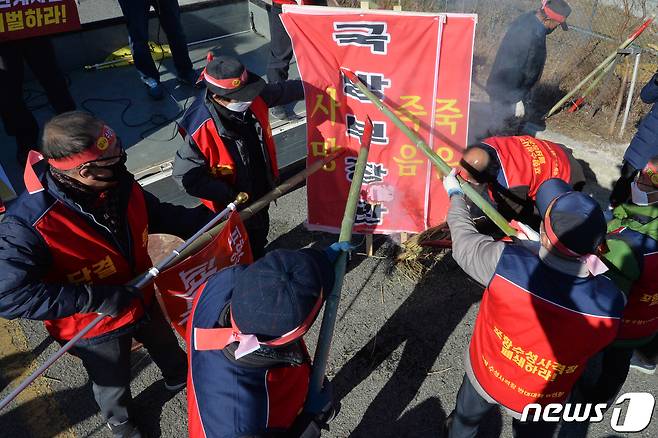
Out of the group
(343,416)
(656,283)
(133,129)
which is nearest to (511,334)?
A: (656,283)

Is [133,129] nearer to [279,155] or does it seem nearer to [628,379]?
[279,155]

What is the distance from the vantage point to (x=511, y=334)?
2.57 meters

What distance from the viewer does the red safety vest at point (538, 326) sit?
2342 mm

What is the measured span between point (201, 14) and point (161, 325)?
6.31 meters

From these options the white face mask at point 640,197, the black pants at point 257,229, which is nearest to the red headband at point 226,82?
the black pants at point 257,229

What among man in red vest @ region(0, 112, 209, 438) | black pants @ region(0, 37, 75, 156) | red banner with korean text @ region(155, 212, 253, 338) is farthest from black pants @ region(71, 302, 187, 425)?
black pants @ region(0, 37, 75, 156)

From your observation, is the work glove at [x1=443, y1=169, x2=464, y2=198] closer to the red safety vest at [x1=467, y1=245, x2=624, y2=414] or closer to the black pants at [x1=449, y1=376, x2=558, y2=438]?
the red safety vest at [x1=467, y1=245, x2=624, y2=414]

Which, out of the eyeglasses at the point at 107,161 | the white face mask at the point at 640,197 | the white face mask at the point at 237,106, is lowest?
the white face mask at the point at 640,197

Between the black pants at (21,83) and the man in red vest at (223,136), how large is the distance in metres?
2.88

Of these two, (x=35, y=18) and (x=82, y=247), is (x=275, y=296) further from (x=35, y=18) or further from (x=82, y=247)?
(x=35, y=18)

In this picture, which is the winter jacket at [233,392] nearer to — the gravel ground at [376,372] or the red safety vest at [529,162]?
the gravel ground at [376,372]

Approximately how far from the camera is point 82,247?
2654 mm

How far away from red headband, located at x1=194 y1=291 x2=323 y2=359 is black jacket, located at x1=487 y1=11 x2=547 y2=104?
5069 millimetres

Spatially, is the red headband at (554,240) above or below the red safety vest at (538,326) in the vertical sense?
above
